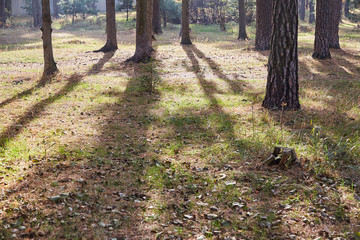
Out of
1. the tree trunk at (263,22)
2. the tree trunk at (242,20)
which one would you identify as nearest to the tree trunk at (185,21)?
the tree trunk at (263,22)

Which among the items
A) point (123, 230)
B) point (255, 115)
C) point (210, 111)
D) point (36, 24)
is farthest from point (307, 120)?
point (36, 24)

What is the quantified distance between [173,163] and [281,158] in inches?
68.7

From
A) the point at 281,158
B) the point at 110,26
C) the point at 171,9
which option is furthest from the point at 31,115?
the point at 171,9

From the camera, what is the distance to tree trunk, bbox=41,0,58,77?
1118 cm

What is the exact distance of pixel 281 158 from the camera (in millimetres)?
5309

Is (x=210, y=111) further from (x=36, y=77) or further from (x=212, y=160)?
(x=36, y=77)

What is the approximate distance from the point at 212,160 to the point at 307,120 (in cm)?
275

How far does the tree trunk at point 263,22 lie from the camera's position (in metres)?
17.3

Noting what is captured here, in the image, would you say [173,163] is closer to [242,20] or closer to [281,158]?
[281,158]

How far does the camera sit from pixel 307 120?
7309 mm

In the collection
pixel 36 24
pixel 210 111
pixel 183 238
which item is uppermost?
pixel 36 24

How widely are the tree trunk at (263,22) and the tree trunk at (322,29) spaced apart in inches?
131

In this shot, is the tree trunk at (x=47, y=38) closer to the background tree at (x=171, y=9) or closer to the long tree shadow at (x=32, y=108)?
the long tree shadow at (x=32, y=108)

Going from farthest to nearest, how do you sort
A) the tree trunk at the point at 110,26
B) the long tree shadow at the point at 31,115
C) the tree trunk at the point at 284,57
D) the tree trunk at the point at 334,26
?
the tree trunk at the point at 110,26
the tree trunk at the point at 334,26
the tree trunk at the point at 284,57
the long tree shadow at the point at 31,115
